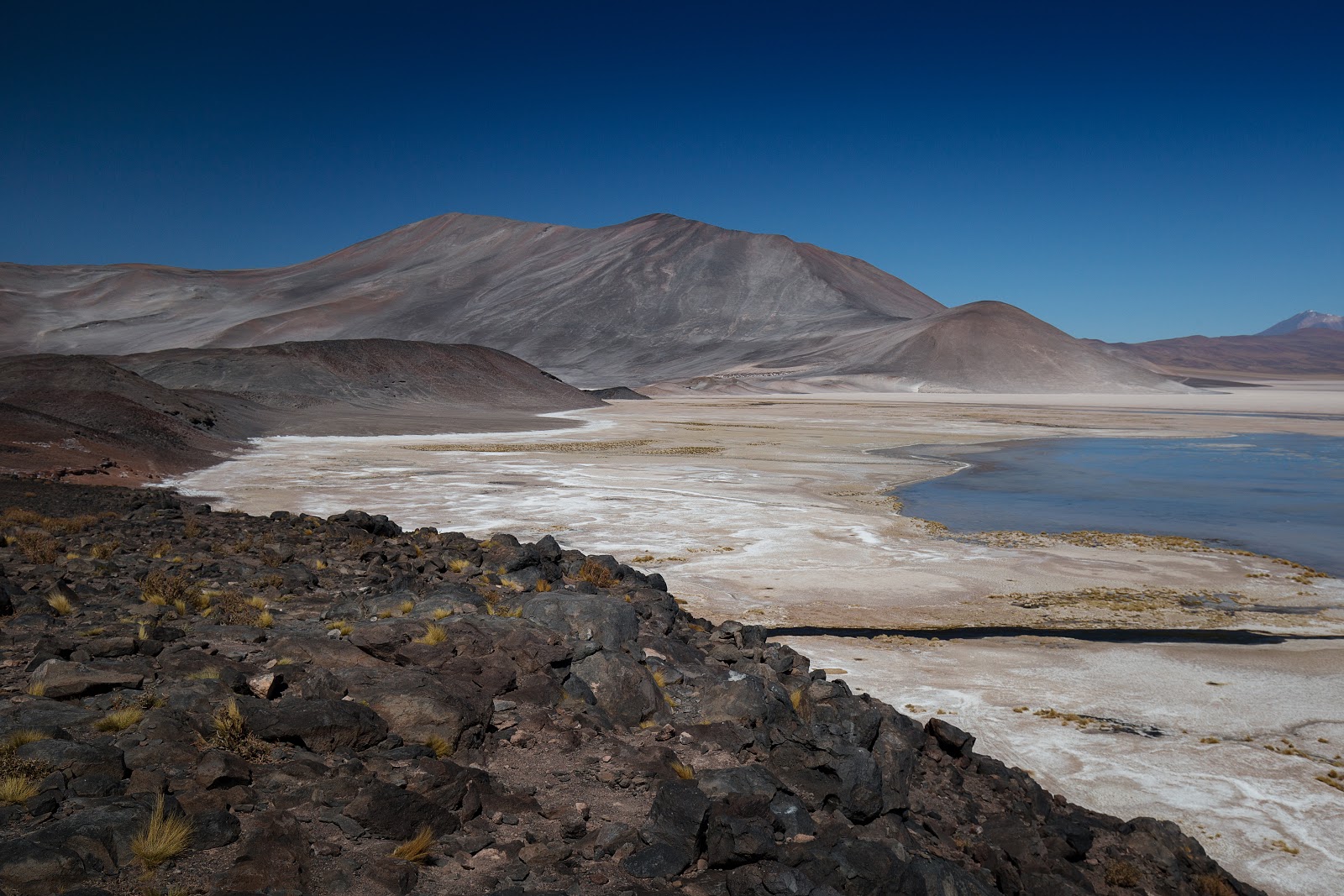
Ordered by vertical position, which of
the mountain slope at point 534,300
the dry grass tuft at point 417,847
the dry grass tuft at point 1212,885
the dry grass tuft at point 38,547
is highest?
the mountain slope at point 534,300

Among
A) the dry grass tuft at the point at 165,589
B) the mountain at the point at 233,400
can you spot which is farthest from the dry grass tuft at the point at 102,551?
the mountain at the point at 233,400

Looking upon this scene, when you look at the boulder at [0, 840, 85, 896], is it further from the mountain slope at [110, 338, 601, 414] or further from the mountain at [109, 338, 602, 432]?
the mountain slope at [110, 338, 601, 414]

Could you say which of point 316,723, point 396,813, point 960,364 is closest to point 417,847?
point 396,813

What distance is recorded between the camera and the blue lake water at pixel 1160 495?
2053cm

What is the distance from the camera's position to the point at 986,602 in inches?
561

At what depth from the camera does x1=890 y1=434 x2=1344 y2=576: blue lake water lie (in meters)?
20.5

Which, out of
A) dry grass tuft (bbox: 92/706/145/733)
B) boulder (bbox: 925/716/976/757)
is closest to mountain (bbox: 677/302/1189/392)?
boulder (bbox: 925/716/976/757)

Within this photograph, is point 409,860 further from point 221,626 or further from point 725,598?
point 725,598

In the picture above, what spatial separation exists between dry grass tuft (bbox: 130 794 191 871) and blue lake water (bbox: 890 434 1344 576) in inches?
716

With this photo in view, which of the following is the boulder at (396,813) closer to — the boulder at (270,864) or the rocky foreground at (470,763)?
the rocky foreground at (470,763)

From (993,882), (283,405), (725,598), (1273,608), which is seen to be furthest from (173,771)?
Answer: (283,405)

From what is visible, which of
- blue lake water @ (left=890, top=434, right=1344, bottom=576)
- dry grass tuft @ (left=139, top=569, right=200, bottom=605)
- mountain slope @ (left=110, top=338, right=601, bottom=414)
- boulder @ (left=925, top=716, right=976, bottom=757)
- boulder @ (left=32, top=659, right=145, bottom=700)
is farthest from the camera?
mountain slope @ (left=110, top=338, right=601, bottom=414)

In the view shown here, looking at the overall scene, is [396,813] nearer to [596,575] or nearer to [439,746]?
[439,746]

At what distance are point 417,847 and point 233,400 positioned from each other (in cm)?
5279
